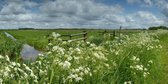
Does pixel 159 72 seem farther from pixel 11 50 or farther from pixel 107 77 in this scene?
pixel 11 50

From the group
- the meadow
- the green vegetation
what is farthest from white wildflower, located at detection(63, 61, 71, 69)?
the green vegetation

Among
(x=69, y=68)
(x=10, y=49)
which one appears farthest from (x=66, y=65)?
(x=10, y=49)

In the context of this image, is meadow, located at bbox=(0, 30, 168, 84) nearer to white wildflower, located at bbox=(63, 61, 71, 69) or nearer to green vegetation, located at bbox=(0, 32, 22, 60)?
white wildflower, located at bbox=(63, 61, 71, 69)

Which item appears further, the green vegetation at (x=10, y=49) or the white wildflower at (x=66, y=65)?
the green vegetation at (x=10, y=49)

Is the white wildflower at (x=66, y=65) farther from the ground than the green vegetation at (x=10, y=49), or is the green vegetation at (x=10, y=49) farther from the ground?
the white wildflower at (x=66, y=65)

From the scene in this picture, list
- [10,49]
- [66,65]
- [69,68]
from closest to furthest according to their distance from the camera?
1. [66,65]
2. [69,68]
3. [10,49]

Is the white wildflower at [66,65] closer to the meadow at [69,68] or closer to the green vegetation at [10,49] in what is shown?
the meadow at [69,68]

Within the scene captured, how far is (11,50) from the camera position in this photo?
22047 mm

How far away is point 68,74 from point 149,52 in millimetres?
8724

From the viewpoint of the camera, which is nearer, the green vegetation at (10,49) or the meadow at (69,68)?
the meadow at (69,68)

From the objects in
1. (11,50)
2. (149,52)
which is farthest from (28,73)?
(11,50)

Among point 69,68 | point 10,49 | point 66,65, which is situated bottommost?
point 10,49

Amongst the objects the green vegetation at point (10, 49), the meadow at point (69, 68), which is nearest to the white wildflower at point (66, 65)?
the meadow at point (69, 68)

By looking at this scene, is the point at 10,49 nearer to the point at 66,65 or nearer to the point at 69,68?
the point at 69,68
